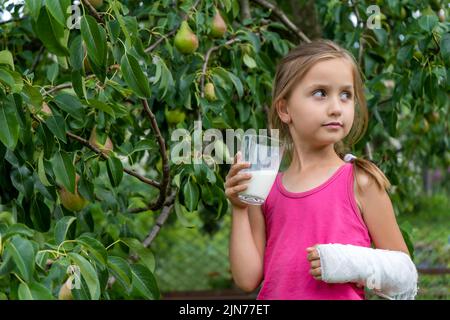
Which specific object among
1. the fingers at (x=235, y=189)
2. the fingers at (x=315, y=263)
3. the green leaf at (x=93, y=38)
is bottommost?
the fingers at (x=315, y=263)

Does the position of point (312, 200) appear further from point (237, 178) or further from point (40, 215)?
point (40, 215)

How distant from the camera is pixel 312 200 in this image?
5.20ft

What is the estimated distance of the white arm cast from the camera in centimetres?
147

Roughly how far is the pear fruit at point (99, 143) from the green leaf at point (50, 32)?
1.37ft

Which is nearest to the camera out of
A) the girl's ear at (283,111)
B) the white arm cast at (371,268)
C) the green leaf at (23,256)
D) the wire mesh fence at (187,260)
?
the green leaf at (23,256)

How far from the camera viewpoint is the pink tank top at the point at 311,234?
5.08 feet

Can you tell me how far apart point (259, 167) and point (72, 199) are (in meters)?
0.64

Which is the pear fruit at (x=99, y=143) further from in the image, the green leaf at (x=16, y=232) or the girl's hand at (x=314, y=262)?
the girl's hand at (x=314, y=262)

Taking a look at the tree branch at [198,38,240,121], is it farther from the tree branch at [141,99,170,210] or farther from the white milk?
the white milk

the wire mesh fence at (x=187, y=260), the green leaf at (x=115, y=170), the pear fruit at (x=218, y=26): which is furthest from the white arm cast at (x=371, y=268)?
the wire mesh fence at (x=187, y=260)

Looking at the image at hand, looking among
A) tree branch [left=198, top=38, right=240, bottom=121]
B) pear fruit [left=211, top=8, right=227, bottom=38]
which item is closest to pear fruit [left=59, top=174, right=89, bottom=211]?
tree branch [left=198, top=38, right=240, bottom=121]

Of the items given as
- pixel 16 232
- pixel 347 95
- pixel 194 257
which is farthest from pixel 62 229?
pixel 194 257
